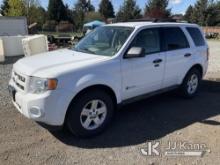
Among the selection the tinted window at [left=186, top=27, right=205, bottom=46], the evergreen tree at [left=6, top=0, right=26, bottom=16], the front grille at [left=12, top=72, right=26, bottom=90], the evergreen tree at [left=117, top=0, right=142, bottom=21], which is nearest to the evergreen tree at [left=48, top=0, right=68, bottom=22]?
the evergreen tree at [left=117, top=0, right=142, bottom=21]

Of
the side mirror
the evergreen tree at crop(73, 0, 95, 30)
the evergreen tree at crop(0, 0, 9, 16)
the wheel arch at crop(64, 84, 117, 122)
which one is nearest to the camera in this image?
the wheel arch at crop(64, 84, 117, 122)

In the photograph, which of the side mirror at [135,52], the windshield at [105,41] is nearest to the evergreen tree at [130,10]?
the windshield at [105,41]

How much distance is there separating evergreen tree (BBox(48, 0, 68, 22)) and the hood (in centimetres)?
5828

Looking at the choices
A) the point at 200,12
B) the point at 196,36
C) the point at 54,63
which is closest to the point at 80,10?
the point at 200,12

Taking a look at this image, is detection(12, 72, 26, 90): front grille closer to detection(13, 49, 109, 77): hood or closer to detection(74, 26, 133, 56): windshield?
detection(13, 49, 109, 77): hood

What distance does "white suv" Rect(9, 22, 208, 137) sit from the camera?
4.16 meters

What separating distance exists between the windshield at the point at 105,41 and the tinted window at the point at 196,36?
76.9 inches

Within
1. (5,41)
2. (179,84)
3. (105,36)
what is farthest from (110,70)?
(5,41)

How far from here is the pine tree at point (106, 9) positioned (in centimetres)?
6581

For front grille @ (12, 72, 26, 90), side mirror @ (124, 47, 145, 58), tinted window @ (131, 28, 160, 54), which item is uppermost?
tinted window @ (131, 28, 160, 54)

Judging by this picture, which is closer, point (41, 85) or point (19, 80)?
point (41, 85)

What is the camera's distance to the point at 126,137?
4688mm

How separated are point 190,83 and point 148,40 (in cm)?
186

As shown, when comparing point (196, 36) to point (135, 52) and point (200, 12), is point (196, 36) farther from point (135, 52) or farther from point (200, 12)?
point (200, 12)
